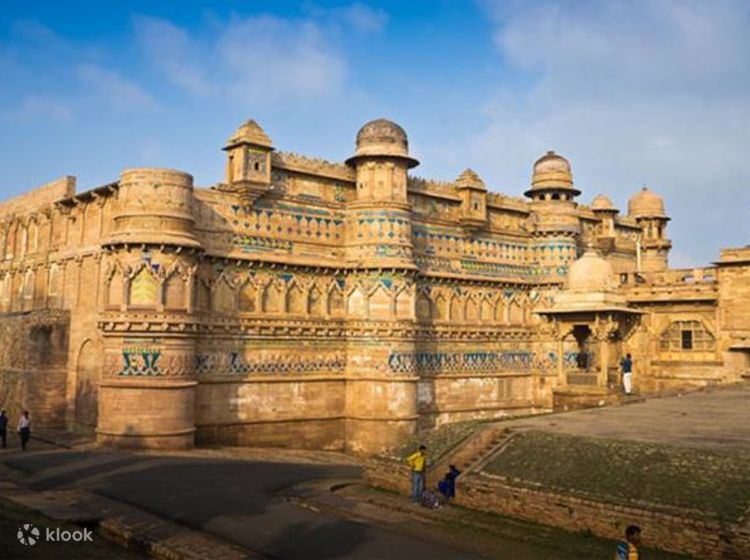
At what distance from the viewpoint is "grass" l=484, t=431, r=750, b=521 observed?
10680 mm

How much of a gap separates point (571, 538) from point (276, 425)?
13.9m

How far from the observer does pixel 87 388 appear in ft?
77.2

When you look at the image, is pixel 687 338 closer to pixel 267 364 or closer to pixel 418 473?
pixel 267 364

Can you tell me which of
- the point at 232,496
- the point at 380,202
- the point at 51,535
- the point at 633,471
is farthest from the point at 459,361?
the point at 51,535

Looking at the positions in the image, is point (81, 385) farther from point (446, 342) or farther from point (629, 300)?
point (629, 300)

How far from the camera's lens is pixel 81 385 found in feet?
78.2

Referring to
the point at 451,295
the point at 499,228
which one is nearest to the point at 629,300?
the point at 499,228

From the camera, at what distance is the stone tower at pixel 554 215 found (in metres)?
31.4

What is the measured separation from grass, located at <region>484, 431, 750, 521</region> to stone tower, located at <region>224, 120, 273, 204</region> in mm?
12587

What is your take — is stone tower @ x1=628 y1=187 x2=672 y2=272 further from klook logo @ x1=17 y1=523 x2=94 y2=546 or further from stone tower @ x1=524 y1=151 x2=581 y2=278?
klook logo @ x1=17 y1=523 x2=94 y2=546

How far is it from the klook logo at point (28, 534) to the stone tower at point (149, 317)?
9.32 metres

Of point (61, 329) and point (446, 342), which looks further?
point (446, 342)

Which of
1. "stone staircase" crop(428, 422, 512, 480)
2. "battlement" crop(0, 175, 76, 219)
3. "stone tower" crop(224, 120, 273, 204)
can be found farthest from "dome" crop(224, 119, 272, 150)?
"stone staircase" crop(428, 422, 512, 480)

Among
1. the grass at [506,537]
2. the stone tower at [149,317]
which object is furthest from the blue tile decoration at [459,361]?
the grass at [506,537]
